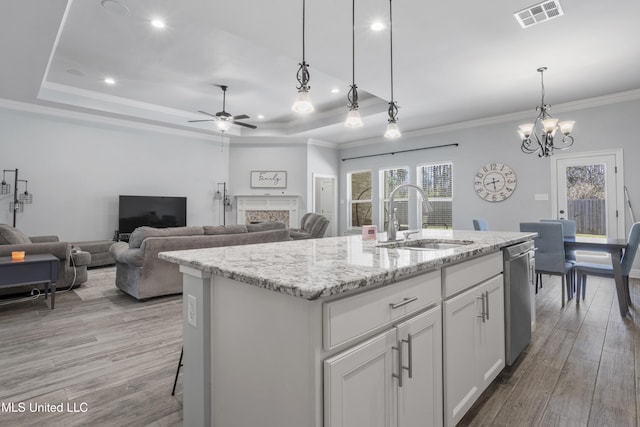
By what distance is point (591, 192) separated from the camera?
5.21 meters

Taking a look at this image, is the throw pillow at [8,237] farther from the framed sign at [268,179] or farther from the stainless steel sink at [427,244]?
the framed sign at [268,179]

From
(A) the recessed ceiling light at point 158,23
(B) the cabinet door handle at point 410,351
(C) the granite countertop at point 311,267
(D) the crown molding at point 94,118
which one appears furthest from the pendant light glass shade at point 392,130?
(D) the crown molding at point 94,118

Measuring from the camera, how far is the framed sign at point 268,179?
801 centimetres

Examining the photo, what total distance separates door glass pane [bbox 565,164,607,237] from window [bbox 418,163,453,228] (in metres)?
2.04

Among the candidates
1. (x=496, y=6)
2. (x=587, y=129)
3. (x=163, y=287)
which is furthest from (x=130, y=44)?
(x=587, y=129)

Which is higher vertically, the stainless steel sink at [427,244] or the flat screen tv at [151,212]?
the flat screen tv at [151,212]

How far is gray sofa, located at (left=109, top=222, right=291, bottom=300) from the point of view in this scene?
357cm

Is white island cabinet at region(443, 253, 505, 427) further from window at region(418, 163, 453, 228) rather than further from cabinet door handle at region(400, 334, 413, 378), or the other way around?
window at region(418, 163, 453, 228)

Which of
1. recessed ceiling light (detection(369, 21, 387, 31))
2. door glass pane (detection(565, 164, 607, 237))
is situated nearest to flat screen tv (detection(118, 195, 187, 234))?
recessed ceiling light (detection(369, 21, 387, 31))

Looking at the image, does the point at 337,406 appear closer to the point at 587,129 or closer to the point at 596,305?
the point at 596,305

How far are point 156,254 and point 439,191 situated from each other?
5.72m

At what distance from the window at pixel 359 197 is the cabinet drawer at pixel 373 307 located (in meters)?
6.97

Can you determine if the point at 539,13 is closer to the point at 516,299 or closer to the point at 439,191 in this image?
the point at 516,299

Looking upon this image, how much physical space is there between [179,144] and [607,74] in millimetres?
7568
